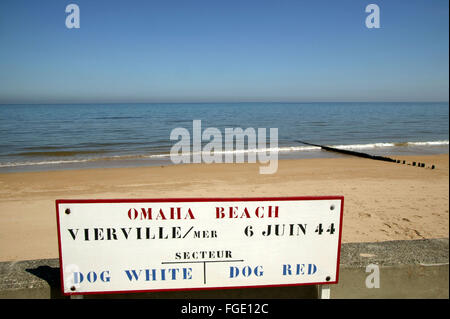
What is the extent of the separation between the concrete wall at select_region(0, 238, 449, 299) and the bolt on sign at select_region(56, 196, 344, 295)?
15 cm

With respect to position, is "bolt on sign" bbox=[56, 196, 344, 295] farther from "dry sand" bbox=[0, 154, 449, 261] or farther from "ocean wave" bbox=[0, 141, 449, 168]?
"ocean wave" bbox=[0, 141, 449, 168]

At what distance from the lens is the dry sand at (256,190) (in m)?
5.66

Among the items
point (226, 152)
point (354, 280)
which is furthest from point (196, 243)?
point (226, 152)

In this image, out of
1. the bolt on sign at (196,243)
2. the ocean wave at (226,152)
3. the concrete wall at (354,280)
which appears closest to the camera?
the bolt on sign at (196,243)

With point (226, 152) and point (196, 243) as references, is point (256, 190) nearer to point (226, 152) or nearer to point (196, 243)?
point (196, 243)

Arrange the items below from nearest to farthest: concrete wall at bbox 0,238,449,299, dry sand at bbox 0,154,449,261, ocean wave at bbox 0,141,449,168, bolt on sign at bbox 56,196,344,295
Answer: bolt on sign at bbox 56,196,344,295 < concrete wall at bbox 0,238,449,299 < dry sand at bbox 0,154,449,261 < ocean wave at bbox 0,141,449,168

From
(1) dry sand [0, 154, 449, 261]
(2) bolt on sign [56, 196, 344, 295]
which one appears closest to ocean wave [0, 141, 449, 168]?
(1) dry sand [0, 154, 449, 261]

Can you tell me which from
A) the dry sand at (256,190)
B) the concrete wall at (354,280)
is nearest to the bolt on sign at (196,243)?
the concrete wall at (354,280)

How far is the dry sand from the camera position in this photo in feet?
18.6

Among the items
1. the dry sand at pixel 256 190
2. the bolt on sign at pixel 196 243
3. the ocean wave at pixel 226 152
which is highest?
the bolt on sign at pixel 196 243

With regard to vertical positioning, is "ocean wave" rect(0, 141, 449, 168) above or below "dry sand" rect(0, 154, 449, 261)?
above

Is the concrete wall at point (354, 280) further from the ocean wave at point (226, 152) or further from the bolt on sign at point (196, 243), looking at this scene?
the ocean wave at point (226, 152)

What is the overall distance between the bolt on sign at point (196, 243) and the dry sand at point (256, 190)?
12.0 ft
